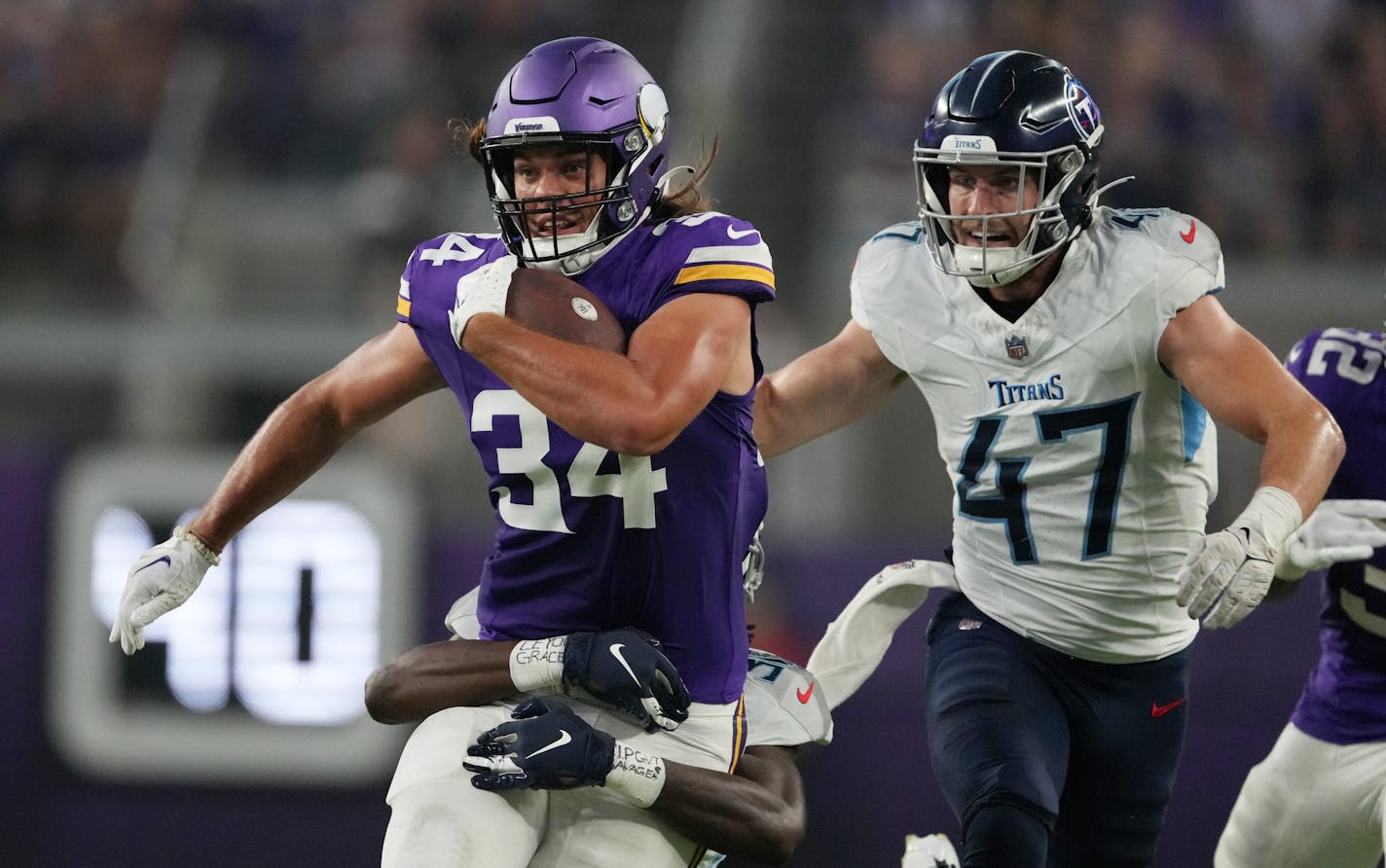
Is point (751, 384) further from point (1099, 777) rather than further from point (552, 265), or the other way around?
point (1099, 777)

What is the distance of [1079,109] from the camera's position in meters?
3.33

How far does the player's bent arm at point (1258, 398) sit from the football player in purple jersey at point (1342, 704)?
23.5 inches

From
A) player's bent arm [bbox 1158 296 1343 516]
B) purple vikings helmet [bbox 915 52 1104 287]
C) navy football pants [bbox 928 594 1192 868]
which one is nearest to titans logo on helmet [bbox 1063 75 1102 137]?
purple vikings helmet [bbox 915 52 1104 287]

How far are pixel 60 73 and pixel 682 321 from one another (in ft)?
22.7

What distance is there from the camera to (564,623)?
2.89 m

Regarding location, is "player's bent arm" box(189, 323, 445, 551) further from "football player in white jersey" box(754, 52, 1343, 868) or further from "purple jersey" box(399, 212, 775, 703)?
"football player in white jersey" box(754, 52, 1343, 868)

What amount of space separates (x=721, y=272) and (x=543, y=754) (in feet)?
2.74

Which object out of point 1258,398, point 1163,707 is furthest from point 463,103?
point 1258,398

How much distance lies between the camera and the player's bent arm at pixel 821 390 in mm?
3594

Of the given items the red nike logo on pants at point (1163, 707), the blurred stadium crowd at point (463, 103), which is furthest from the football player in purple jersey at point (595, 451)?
Answer: the blurred stadium crowd at point (463, 103)

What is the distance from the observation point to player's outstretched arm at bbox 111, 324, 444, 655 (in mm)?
3092

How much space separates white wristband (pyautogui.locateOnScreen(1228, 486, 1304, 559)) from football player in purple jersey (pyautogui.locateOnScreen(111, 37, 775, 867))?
0.84m

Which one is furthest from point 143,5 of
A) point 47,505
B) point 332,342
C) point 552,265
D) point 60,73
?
point 552,265

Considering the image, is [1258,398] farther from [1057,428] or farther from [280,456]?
[280,456]
